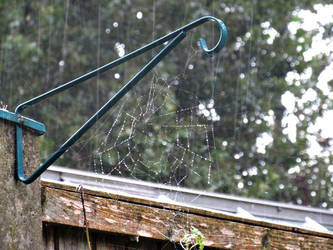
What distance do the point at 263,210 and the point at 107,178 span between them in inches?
40.3

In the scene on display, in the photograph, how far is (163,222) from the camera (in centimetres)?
198

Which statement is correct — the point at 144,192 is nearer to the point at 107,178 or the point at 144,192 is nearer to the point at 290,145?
the point at 107,178

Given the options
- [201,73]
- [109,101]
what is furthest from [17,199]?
[201,73]

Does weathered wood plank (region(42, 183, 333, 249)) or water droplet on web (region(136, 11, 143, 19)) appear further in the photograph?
water droplet on web (region(136, 11, 143, 19))

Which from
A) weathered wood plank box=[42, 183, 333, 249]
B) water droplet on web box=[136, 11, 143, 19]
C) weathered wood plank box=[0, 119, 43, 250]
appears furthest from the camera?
water droplet on web box=[136, 11, 143, 19]

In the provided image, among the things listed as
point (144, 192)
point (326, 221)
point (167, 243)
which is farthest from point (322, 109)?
point (167, 243)

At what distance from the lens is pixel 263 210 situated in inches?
123

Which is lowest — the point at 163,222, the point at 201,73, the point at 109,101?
the point at 163,222

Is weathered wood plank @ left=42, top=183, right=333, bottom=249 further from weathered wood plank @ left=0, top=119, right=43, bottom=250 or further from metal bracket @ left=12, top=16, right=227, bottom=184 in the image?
metal bracket @ left=12, top=16, right=227, bottom=184

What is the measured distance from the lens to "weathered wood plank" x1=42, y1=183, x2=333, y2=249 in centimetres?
183

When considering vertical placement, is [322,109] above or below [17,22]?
below

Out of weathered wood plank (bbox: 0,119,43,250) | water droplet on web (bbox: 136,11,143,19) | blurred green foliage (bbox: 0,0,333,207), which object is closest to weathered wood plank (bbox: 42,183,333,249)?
weathered wood plank (bbox: 0,119,43,250)

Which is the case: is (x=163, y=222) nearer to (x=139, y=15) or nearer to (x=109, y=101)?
(x=109, y=101)

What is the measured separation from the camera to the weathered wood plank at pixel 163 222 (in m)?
1.83
